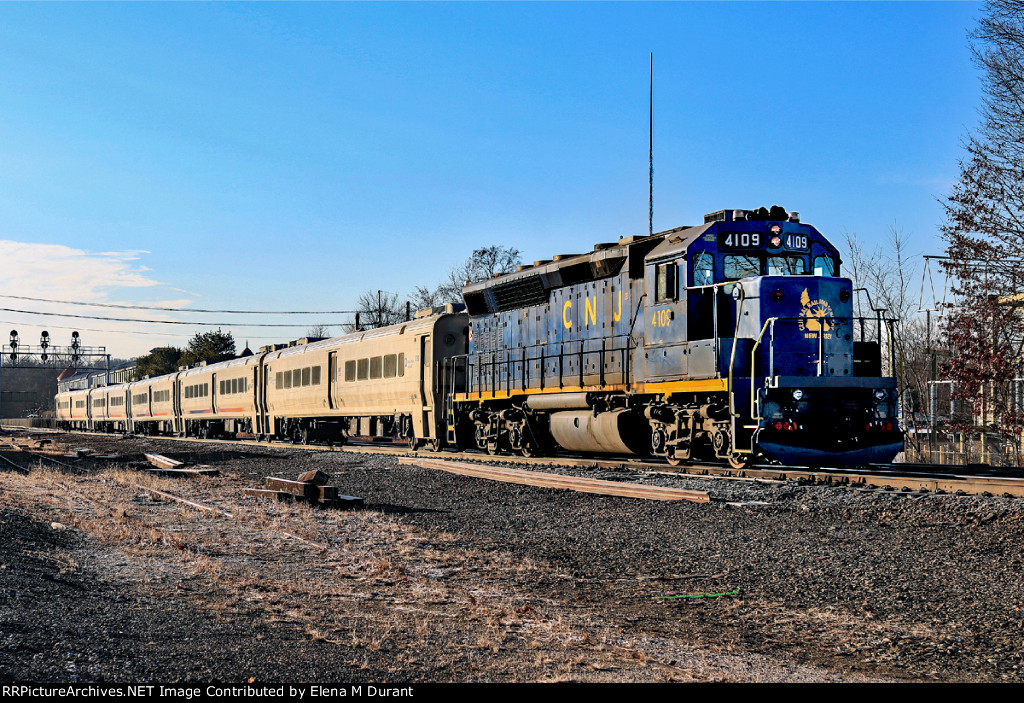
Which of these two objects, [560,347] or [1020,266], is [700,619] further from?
[1020,266]

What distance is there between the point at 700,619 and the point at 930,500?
4367 mm

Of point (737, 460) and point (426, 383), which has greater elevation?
point (426, 383)

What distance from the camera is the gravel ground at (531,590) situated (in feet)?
17.1

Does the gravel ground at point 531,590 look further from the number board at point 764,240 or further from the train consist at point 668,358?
the number board at point 764,240

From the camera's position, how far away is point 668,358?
48.1 ft

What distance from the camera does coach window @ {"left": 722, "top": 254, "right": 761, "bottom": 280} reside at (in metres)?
14.1

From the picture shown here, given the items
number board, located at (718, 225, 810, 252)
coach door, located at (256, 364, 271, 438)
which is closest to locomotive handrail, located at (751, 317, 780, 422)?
number board, located at (718, 225, 810, 252)

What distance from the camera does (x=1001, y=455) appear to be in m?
24.2

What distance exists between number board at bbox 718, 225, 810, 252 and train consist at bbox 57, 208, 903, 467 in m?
0.02

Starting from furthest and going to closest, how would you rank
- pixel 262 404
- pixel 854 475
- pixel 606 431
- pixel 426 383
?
pixel 262 404, pixel 426 383, pixel 606 431, pixel 854 475

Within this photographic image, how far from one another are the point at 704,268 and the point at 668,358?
155 cm

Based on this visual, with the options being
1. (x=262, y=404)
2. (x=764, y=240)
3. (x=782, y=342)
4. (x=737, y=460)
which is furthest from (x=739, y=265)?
(x=262, y=404)

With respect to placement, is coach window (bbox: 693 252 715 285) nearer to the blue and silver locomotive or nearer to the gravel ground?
the blue and silver locomotive

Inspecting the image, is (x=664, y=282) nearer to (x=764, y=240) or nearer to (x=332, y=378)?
(x=764, y=240)
